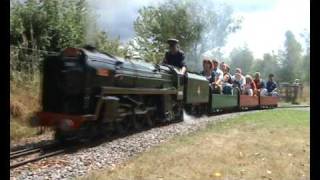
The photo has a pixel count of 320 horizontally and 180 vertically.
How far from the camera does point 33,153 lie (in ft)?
28.4

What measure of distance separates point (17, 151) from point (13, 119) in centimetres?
361

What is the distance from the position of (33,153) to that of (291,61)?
1603 inches

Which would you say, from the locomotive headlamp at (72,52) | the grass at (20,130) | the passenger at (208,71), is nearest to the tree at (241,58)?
the passenger at (208,71)

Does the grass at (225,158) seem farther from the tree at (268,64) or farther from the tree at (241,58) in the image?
the tree at (268,64)

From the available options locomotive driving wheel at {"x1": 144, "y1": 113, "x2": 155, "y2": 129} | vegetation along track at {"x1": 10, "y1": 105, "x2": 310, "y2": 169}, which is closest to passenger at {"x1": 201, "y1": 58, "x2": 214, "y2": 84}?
locomotive driving wheel at {"x1": 144, "y1": 113, "x2": 155, "y2": 129}

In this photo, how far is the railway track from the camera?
7.80 meters

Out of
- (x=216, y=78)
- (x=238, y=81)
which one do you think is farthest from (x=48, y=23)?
(x=238, y=81)

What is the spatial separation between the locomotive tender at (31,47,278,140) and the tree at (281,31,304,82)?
33705 mm

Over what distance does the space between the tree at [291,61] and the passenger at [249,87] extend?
74.7 ft

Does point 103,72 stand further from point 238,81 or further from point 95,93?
point 238,81

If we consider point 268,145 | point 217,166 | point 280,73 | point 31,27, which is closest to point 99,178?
point 217,166

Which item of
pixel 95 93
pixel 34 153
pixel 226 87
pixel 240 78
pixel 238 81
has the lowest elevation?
pixel 34 153

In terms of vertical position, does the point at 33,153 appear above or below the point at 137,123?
below

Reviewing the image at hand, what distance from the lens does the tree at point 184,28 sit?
2506 centimetres
